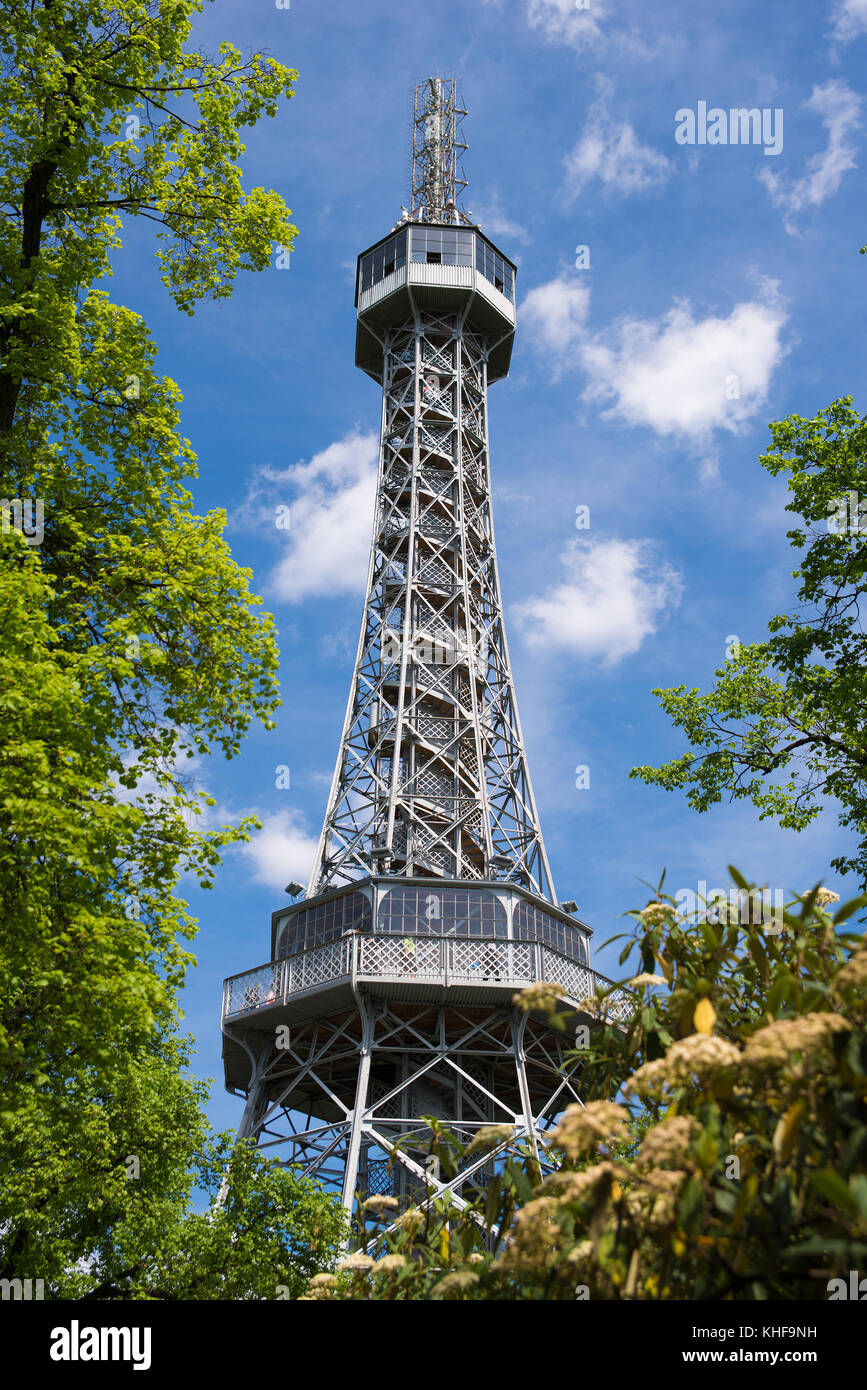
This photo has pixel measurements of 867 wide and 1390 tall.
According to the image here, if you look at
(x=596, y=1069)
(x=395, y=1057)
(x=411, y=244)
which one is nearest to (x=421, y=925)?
(x=395, y=1057)

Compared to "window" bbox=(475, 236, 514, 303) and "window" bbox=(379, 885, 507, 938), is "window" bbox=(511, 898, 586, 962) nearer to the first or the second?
"window" bbox=(379, 885, 507, 938)

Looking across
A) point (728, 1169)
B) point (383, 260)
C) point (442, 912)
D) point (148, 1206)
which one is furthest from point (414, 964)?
point (383, 260)

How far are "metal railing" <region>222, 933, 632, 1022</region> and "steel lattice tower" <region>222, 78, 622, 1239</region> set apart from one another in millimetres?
50

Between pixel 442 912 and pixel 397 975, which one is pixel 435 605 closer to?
pixel 442 912

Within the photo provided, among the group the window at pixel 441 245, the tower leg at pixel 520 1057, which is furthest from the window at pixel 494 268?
the tower leg at pixel 520 1057

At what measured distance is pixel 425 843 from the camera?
3984 centimetres

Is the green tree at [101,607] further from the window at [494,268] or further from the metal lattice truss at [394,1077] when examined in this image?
the window at [494,268]

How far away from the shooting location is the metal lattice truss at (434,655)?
40.2m

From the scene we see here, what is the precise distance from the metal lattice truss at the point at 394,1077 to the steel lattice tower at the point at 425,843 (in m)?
0.09

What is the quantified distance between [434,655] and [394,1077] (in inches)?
672

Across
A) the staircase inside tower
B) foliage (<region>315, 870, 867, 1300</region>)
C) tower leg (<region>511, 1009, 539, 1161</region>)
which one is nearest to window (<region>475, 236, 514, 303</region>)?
the staircase inside tower

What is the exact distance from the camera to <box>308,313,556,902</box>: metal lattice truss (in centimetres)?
4025

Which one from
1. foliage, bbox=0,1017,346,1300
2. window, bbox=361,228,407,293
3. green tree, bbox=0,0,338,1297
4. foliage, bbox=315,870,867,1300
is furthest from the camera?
window, bbox=361,228,407,293
